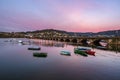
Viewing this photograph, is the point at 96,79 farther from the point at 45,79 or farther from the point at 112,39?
the point at 112,39

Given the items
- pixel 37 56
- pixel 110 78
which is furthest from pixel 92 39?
pixel 110 78

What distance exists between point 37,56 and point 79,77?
1063 inches

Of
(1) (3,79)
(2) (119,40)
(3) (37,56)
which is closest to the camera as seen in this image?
(1) (3,79)

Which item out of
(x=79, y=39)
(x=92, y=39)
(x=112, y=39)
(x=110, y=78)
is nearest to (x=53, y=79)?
(x=110, y=78)

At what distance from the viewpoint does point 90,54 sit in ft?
214

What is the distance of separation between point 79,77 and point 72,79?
6.42ft

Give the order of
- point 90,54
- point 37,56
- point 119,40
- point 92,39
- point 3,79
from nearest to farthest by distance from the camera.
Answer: point 3,79, point 37,56, point 90,54, point 119,40, point 92,39

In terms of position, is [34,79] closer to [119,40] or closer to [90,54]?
[90,54]

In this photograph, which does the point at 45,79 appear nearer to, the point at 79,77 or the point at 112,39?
the point at 79,77

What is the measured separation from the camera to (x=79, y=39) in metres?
151

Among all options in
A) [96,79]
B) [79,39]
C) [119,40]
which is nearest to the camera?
[96,79]

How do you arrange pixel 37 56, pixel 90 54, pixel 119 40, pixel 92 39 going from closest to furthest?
pixel 37 56 → pixel 90 54 → pixel 119 40 → pixel 92 39

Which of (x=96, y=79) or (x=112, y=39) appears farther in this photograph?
(x=112, y=39)

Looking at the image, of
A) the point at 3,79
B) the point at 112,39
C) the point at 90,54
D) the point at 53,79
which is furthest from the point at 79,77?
the point at 112,39
